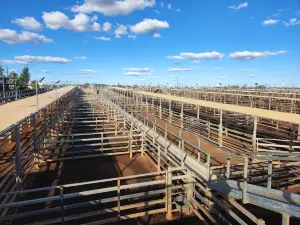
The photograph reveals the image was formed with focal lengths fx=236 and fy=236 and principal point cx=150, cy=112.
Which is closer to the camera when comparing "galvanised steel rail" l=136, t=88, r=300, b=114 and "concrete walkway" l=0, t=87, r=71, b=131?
"concrete walkway" l=0, t=87, r=71, b=131

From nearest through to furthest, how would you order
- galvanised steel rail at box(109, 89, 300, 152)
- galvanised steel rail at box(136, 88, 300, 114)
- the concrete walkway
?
the concrete walkway
galvanised steel rail at box(109, 89, 300, 152)
galvanised steel rail at box(136, 88, 300, 114)

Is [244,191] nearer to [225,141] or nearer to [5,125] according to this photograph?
[5,125]

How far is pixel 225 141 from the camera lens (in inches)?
536

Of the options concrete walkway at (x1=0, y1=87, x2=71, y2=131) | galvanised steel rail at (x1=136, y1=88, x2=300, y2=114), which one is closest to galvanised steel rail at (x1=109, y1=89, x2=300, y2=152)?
galvanised steel rail at (x1=136, y1=88, x2=300, y2=114)

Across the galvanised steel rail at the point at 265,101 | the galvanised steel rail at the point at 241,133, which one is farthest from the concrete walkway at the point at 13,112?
the galvanised steel rail at the point at 265,101

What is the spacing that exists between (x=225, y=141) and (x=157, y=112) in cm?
1245

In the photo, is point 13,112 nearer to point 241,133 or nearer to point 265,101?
point 241,133

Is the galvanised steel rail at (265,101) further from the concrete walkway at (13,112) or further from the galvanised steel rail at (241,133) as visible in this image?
the concrete walkway at (13,112)

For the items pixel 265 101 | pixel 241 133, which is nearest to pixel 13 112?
pixel 241 133

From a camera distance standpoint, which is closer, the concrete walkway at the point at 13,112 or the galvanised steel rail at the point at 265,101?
the concrete walkway at the point at 13,112

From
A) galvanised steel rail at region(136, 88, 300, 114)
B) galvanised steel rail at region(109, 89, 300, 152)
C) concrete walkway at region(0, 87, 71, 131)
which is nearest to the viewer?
concrete walkway at region(0, 87, 71, 131)

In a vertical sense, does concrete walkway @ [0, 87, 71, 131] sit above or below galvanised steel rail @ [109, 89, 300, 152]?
above

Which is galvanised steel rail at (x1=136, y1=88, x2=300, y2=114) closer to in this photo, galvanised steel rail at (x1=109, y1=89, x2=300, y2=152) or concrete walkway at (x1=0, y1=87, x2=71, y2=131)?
galvanised steel rail at (x1=109, y1=89, x2=300, y2=152)

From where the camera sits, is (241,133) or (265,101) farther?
(265,101)
